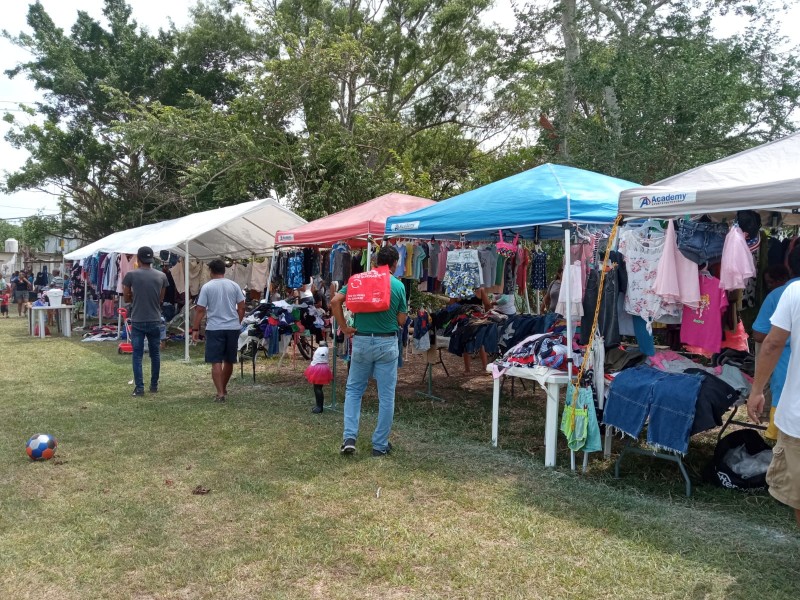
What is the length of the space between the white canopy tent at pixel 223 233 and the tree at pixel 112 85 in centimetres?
1054

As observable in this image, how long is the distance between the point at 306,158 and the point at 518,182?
11.5m

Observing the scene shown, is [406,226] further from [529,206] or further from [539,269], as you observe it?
[539,269]

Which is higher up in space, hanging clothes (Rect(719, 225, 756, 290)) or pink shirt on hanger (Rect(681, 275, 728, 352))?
hanging clothes (Rect(719, 225, 756, 290))

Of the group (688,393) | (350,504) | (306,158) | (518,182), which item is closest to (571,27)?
(306,158)

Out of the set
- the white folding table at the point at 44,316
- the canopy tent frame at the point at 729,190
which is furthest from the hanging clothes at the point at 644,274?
the white folding table at the point at 44,316

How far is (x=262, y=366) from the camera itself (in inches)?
400

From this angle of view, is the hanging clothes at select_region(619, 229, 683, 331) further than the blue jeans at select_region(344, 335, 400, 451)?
No

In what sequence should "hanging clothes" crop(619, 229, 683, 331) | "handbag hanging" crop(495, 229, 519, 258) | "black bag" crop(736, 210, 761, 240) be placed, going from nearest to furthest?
1. "black bag" crop(736, 210, 761, 240)
2. "hanging clothes" crop(619, 229, 683, 331)
3. "handbag hanging" crop(495, 229, 519, 258)

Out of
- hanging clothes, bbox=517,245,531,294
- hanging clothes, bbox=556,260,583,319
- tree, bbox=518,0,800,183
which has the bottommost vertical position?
hanging clothes, bbox=556,260,583,319

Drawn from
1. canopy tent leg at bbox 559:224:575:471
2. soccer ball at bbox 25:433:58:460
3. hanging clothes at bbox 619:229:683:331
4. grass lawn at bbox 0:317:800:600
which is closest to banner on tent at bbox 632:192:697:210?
hanging clothes at bbox 619:229:683:331

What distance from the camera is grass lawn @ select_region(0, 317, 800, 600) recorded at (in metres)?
3.14

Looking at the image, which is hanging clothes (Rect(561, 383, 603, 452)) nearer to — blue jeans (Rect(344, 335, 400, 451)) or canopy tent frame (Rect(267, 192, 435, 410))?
blue jeans (Rect(344, 335, 400, 451))

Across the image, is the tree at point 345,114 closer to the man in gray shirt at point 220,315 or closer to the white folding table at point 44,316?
the white folding table at point 44,316

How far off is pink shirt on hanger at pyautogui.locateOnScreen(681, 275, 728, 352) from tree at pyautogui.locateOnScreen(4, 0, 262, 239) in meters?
21.6
